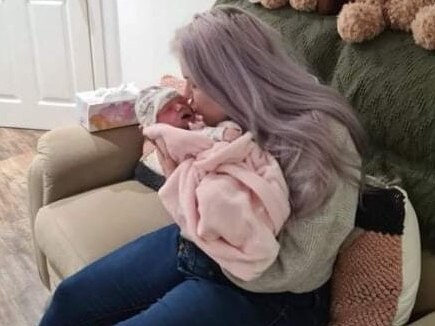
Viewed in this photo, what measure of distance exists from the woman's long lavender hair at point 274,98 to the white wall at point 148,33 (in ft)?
4.39

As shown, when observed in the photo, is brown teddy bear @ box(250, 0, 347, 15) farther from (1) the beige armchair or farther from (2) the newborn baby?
(1) the beige armchair

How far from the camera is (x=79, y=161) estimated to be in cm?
181

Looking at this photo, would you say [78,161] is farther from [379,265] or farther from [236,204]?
[379,265]

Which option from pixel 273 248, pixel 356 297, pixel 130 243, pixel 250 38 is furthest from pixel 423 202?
pixel 130 243

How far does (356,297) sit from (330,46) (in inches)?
24.9

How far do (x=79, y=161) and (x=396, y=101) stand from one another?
89 cm

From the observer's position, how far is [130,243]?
1.53 metres

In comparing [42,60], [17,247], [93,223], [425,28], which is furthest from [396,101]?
[42,60]

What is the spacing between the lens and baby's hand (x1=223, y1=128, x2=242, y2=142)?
1224mm

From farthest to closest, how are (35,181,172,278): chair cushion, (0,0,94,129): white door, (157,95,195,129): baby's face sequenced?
(0,0,94,129): white door
(35,181,172,278): chair cushion
(157,95,195,129): baby's face

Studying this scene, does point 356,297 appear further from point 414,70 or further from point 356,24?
point 356,24

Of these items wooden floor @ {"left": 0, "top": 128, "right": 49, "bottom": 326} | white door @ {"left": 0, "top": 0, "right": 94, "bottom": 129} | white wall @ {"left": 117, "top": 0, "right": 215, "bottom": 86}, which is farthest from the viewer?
white door @ {"left": 0, "top": 0, "right": 94, "bottom": 129}

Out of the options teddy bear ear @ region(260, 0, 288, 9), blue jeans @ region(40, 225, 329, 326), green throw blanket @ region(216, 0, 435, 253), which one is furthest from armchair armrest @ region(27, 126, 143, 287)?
green throw blanket @ region(216, 0, 435, 253)

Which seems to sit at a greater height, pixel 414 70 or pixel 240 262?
pixel 414 70
